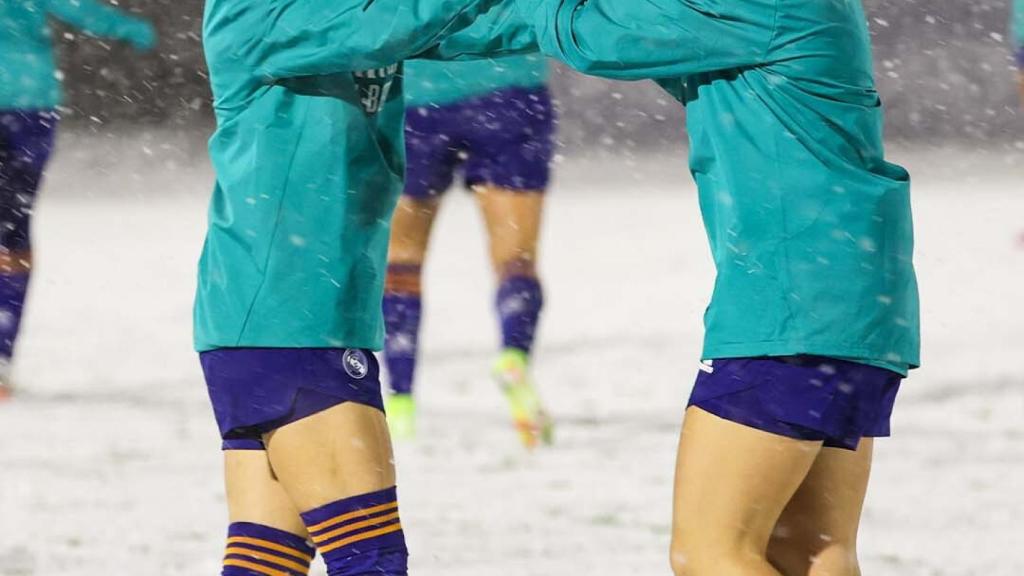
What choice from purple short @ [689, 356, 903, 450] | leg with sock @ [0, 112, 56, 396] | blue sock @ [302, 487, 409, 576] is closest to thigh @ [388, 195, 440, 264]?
leg with sock @ [0, 112, 56, 396]

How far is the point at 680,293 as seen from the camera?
23.0 feet

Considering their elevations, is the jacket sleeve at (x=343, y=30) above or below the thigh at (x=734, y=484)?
above

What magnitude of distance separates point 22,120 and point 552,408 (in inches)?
70.0

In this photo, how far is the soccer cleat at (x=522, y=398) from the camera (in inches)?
168

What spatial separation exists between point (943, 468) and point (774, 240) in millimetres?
2269

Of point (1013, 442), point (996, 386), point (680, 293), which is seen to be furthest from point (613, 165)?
point (1013, 442)

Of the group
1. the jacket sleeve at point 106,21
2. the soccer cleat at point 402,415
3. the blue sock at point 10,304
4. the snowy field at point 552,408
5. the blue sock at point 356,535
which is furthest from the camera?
the blue sock at point 10,304

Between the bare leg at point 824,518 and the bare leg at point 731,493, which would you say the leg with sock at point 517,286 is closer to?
the bare leg at point 824,518

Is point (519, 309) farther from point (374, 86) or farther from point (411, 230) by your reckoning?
point (374, 86)

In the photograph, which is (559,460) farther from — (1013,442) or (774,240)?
(774,240)

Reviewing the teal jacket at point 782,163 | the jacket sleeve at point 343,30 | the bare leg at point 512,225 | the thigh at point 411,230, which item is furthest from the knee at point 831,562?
the thigh at point 411,230

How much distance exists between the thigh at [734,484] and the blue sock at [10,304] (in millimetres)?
3412

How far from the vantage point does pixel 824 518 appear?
2.21 meters

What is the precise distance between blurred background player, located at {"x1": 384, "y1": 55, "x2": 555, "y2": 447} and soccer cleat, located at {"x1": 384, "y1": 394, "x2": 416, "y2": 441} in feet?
0.27
